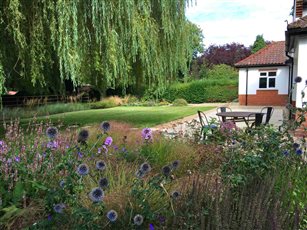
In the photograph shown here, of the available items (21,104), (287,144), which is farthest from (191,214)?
(21,104)

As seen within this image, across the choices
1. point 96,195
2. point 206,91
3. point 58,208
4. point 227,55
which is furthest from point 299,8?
point 227,55

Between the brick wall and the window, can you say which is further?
the window

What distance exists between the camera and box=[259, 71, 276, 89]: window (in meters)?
23.8

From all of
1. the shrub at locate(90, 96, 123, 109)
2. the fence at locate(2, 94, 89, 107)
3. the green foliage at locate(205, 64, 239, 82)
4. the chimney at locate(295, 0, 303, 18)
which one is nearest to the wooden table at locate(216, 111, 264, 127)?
the chimney at locate(295, 0, 303, 18)

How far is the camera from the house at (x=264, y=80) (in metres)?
23.5

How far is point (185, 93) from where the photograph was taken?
2873 cm

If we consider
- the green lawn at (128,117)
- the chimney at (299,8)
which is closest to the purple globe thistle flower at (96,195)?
the green lawn at (128,117)

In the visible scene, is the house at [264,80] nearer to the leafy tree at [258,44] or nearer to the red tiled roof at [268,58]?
the red tiled roof at [268,58]

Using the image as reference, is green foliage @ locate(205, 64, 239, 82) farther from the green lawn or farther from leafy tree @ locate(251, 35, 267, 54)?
the green lawn

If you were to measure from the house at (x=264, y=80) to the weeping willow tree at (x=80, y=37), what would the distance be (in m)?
17.7

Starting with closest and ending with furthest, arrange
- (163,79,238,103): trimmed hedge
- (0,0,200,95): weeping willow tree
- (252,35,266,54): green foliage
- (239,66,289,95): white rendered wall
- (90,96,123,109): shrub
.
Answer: (0,0,200,95): weeping willow tree, (90,96,123,109): shrub, (239,66,289,95): white rendered wall, (163,79,238,103): trimmed hedge, (252,35,266,54): green foliage

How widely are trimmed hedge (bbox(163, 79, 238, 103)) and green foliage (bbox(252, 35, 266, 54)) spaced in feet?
67.0

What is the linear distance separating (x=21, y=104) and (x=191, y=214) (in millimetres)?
19923

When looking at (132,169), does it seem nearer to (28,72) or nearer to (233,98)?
(28,72)
